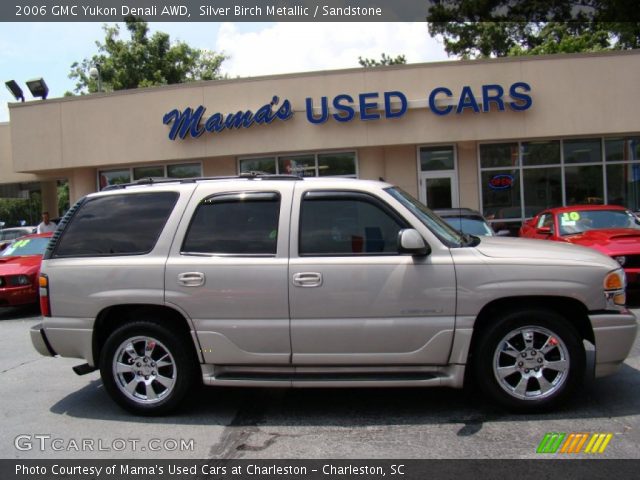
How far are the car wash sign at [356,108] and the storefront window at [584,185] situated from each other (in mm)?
2606

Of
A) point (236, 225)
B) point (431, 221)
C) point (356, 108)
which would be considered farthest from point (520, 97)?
point (236, 225)

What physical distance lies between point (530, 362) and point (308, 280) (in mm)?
1828

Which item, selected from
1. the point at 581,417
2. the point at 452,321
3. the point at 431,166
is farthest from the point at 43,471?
the point at 431,166

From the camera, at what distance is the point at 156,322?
4.63m

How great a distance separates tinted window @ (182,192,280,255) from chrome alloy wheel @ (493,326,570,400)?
1986mm

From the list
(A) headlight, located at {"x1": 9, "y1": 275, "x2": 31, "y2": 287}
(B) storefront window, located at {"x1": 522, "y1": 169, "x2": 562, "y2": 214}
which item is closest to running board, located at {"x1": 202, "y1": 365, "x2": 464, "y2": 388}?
(A) headlight, located at {"x1": 9, "y1": 275, "x2": 31, "y2": 287}

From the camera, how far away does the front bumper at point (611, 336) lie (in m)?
4.21

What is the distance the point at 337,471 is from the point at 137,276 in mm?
2229

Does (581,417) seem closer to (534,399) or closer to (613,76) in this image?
(534,399)

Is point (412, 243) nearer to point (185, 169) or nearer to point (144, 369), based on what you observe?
point (144, 369)

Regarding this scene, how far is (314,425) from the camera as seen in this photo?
14.3 ft

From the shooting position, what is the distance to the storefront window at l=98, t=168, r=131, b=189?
17.9m

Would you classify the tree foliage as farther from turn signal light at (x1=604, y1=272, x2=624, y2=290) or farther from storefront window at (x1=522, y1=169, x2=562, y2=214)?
turn signal light at (x1=604, y1=272, x2=624, y2=290)

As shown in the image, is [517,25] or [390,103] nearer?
[390,103]
